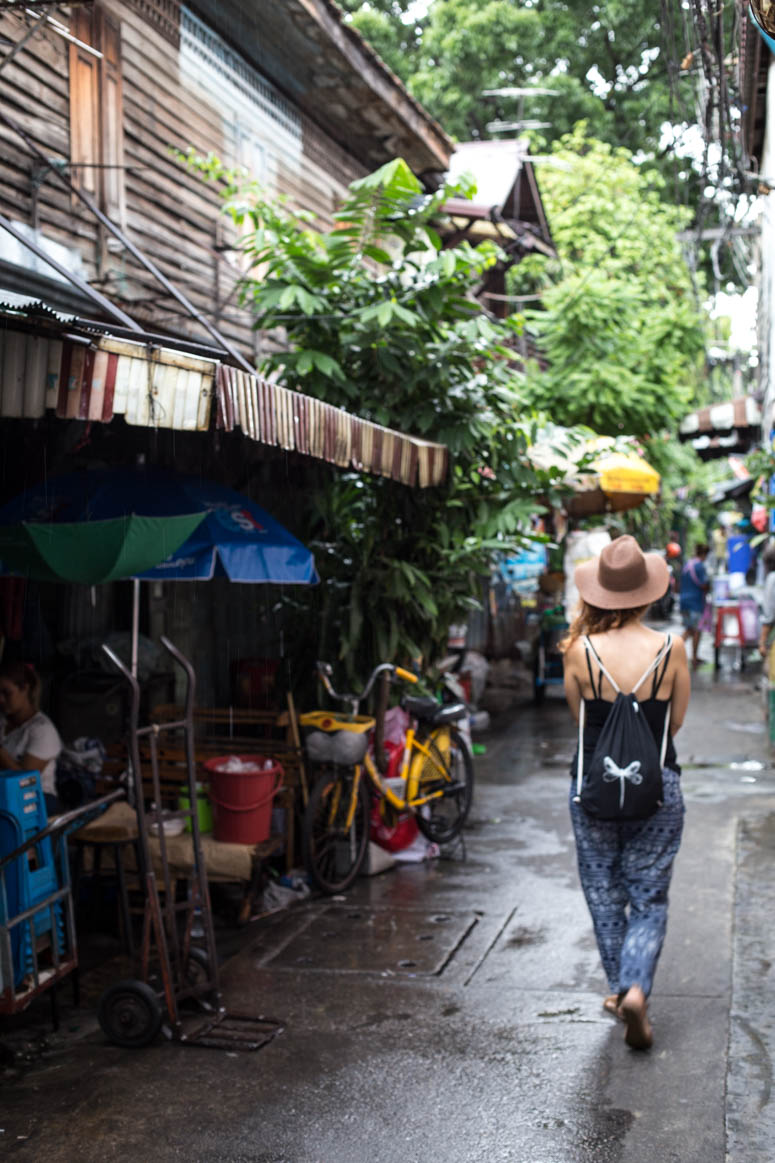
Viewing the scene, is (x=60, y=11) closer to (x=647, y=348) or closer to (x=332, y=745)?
(x=332, y=745)

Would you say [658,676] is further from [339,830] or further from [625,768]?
[339,830]

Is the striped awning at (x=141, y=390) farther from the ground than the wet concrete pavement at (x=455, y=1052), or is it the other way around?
Result: the striped awning at (x=141, y=390)

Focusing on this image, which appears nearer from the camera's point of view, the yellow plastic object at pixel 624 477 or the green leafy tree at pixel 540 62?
the yellow plastic object at pixel 624 477

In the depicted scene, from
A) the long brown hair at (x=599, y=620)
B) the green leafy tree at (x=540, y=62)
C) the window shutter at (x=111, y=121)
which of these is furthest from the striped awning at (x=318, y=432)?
the green leafy tree at (x=540, y=62)

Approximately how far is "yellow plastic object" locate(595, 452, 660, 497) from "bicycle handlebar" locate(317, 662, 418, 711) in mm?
5160

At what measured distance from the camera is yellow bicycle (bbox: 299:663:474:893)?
24.1ft

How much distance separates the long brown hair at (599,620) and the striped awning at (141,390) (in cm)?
164

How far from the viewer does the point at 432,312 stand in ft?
26.3

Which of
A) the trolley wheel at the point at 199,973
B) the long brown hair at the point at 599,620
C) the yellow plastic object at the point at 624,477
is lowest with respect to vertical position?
the trolley wheel at the point at 199,973

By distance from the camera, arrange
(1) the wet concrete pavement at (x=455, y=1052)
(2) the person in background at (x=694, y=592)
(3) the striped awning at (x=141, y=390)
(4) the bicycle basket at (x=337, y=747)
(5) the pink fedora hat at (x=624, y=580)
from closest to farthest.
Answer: (1) the wet concrete pavement at (x=455, y=1052) → (3) the striped awning at (x=141, y=390) → (5) the pink fedora hat at (x=624, y=580) → (4) the bicycle basket at (x=337, y=747) → (2) the person in background at (x=694, y=592)

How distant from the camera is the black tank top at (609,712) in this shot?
495cm

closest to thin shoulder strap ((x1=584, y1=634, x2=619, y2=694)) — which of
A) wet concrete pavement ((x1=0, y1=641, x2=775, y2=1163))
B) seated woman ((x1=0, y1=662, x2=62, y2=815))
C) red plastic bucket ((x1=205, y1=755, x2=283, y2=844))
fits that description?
wet concrete pavement ((x1=0, y1=641, x2=775, y2=1163))

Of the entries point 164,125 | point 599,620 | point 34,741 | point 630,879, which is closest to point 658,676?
point 599,620

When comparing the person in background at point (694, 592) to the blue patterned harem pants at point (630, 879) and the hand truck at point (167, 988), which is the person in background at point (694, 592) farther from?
the hand truck at point (167, 988)
